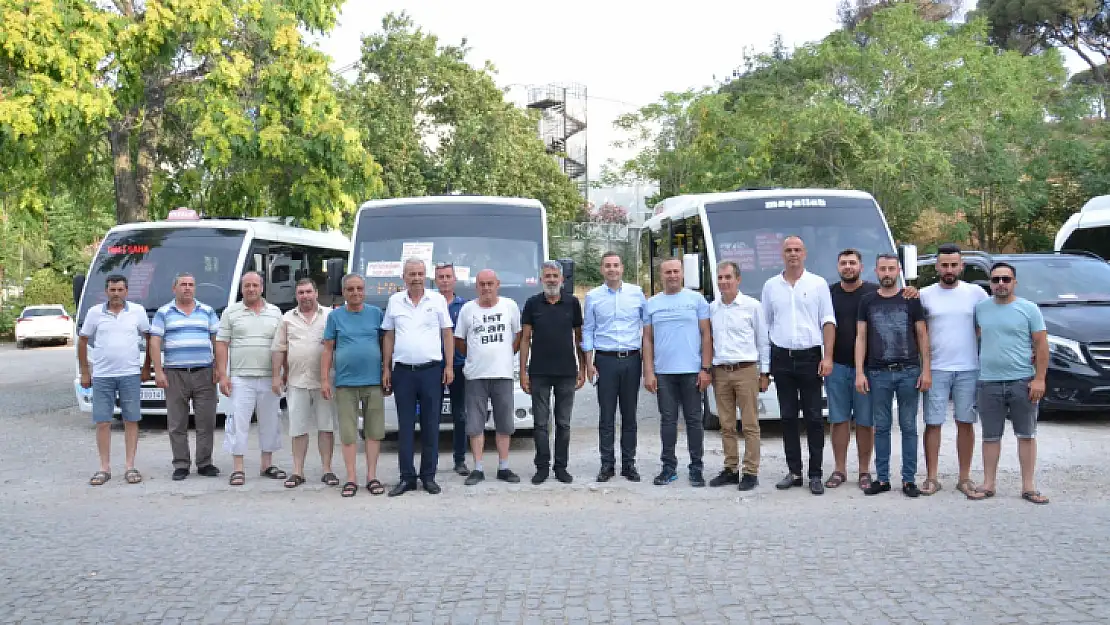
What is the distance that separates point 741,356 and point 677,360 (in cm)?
52

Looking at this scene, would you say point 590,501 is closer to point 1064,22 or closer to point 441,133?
point 441,133

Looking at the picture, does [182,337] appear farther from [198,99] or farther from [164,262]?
[198,99]

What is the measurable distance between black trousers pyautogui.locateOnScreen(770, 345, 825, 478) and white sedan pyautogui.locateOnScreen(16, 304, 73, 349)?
30221mm

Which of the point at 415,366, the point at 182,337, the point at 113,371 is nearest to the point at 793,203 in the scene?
the point at 415,366

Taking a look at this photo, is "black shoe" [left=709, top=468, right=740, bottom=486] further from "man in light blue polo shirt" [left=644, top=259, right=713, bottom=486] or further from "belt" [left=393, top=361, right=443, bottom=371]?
"belt" [left=393, top=361, right=443, bottom=371]

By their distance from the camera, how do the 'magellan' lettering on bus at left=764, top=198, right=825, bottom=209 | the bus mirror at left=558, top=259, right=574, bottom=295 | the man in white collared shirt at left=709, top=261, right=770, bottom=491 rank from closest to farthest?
1. the man in white collared shirt at left=709, top=261, right=770, bottom=491
2. the bus mirror at left=558, top=259, right=574, bottom=295
3. the 'magellan' lettering on bus at left=764, top=198, right=825, bottom=209

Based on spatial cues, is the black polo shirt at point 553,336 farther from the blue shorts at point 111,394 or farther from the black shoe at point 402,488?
the blue shorts at point 111,394

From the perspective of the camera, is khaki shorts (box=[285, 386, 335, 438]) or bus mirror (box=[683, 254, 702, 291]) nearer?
khaki shorts (box=[285, 386, 335, 438])

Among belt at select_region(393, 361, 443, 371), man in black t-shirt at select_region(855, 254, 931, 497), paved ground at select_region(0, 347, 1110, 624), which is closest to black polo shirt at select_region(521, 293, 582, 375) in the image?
belt at select_region(393, 361, 443, 371)

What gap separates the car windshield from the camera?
44.0 feet

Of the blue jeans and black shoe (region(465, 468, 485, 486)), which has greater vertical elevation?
the blue jeans

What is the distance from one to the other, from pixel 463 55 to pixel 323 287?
23208mm

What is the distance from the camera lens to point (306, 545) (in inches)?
286

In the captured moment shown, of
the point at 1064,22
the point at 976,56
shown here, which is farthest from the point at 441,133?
the point at 1064,22
